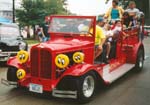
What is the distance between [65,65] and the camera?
7.73 m

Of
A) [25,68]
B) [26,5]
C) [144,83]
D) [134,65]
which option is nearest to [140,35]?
[134,65]

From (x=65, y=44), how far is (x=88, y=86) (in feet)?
3.83

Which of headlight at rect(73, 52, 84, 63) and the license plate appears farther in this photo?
headlight at rect(73, 52, 84, 63)

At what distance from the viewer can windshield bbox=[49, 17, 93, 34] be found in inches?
358

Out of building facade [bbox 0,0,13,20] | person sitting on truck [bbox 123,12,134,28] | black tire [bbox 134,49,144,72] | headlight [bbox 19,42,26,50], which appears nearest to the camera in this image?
black tire [bbox 134,49,144,72]

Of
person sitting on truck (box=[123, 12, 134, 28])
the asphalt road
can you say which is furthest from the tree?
the asphalt road

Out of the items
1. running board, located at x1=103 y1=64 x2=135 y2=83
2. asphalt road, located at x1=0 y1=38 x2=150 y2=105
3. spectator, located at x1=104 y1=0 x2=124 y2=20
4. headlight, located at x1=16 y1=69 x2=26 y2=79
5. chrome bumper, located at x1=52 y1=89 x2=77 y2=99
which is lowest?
asphalt road, located at x1=0 y1=38 x2=150 y2=105

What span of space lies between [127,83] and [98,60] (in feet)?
3.91

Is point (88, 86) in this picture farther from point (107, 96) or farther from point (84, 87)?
point (107, 96)

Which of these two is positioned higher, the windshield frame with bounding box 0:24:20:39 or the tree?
the tree

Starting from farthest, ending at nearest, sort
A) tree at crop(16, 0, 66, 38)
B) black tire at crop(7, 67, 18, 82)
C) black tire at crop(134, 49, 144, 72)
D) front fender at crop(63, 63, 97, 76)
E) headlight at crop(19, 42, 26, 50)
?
tree at crop(16, 0, 66, 38) < headlight at crop(19, 42, 26, 50) < black tire at crop(134, 49, 144, 72) < black tire at crop(7, 67, 18, 82) < front fender at crop(63, 63, 97, 76)

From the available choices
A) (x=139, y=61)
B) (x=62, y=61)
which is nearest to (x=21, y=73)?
(x=62, y=61)

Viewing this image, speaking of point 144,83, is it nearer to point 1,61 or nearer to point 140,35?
point 140,35

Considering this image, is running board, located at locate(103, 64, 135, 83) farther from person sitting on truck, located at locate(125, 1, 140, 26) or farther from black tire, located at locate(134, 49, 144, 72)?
person sitting on truck, located at locate(125, 1, 140, 26)
